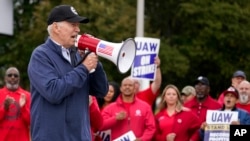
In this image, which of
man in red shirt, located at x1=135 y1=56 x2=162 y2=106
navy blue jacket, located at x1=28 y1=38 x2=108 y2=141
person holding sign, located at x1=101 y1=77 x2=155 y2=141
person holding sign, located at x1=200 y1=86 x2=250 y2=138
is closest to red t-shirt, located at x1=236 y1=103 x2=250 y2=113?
person holding sign, located at x1=200 y1=86 x2=250 y2=138

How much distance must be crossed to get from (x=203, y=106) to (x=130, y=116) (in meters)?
1.52

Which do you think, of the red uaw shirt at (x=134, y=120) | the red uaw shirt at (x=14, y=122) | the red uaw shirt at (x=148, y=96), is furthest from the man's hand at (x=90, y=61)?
the red uaw shirt at (x=148, y=96)

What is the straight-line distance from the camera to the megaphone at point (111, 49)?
632 centimetres

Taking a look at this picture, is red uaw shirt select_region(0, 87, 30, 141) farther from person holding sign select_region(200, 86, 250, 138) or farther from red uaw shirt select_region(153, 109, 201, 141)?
person holding sign select_region(200, 86, 250, 138)

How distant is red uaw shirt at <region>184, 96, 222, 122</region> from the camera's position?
498 inches

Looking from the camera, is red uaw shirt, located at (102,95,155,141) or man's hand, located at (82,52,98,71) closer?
man's hand, located at (82,52,98,71)

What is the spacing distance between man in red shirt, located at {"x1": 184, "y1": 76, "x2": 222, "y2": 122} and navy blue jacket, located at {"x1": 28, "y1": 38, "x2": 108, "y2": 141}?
6.56 meters

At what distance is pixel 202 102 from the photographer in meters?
12.8

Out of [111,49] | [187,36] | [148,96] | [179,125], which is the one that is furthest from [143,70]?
[187,36]

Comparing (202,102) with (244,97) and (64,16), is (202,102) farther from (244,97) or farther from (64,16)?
(64,16)

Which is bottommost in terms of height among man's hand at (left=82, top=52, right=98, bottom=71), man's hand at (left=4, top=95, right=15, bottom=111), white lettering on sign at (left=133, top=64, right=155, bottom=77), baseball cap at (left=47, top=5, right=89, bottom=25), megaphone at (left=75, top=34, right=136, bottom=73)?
man's hand at (left=4, top=95, right=15, bottom=111)

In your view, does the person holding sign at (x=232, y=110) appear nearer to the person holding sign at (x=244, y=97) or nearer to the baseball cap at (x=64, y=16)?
the person holding sign at (x=244, y=97)

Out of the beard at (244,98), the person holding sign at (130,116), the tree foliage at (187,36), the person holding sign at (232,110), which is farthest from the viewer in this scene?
the tree foliage at (187,36)

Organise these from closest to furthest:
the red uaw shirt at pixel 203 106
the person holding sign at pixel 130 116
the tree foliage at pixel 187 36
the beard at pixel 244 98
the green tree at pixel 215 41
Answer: the person holding sign at pixel 130 116
the beard at pixel 244 98
the red uaw shirt at pixel 203 106
the tree foliage at pixel 187 36
the green tree at pixel 215 41
